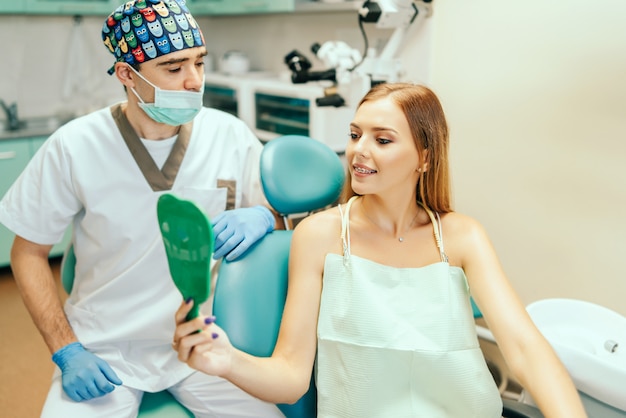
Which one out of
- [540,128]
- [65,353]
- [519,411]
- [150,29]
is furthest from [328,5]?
[519,411]

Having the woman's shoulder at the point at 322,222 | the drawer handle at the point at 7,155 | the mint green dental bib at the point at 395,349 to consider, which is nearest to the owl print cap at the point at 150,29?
the woman's shoulder at the point at 322,222

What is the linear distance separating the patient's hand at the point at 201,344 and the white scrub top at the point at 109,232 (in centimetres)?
55

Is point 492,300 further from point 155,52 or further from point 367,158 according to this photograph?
point 155,52

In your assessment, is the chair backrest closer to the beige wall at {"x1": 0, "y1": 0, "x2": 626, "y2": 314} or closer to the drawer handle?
the beige wall at {"x1": 0, "y1": 0, "x2": 626, "y2": 314}

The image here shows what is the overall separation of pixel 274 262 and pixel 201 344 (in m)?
0.40

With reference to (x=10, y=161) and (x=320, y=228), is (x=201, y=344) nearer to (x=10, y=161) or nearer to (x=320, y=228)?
(x=320, y=228)

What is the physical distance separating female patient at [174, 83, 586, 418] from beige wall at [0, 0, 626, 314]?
762 millimetres

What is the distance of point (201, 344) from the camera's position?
907 millimetres

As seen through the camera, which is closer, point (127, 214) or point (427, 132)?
point (427, 132)

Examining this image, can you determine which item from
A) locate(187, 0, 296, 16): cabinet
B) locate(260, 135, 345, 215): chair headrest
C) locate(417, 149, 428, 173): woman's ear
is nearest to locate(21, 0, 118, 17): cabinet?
locate(187, 0, 296, 16): cabinet

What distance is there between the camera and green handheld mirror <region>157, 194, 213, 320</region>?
Result: 793mm

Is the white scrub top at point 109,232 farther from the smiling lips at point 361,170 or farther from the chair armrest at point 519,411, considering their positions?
the chair armrest at point 519,411

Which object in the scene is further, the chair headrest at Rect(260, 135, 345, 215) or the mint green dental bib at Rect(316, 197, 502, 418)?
the chair headrest at Rect(260, 135, 345, 215)

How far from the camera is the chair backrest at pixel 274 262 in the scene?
1.20 m
